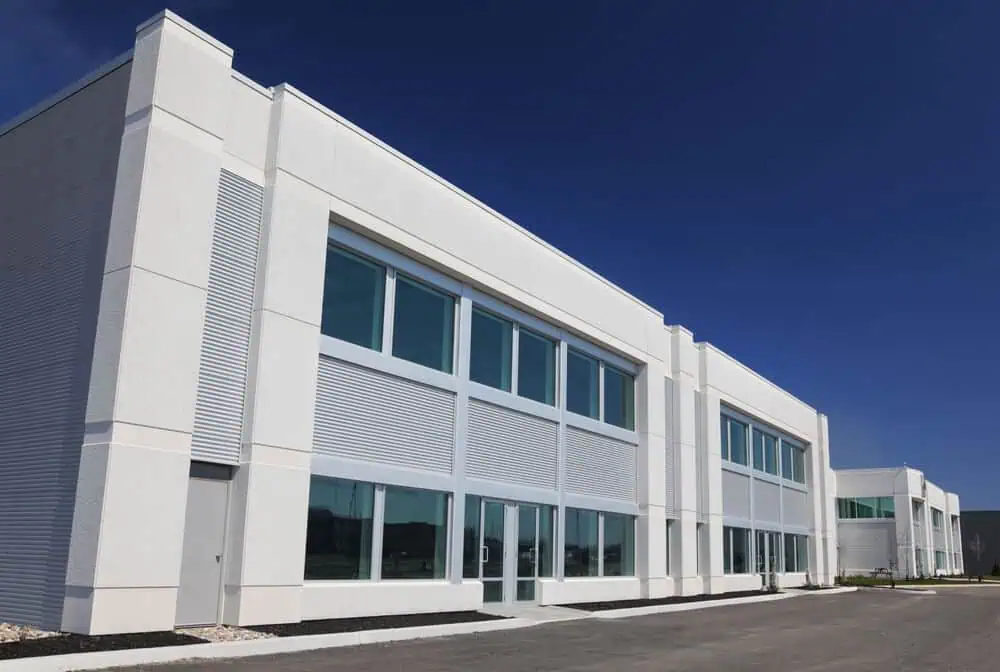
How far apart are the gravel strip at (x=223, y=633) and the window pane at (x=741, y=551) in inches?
1002

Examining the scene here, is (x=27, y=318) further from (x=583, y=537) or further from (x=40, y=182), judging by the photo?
(x=583, y=537)

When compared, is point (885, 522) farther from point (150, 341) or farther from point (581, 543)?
point (150, 341)

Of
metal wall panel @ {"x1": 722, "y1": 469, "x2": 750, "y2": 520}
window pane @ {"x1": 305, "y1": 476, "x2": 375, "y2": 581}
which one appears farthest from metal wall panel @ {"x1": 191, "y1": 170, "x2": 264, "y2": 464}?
metal wall panel @ {"x1": 722, "y1": 469, "x2": 750, "y2": 520}

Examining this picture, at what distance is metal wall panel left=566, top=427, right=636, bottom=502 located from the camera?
2527cm

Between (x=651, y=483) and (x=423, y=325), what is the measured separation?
11791mm

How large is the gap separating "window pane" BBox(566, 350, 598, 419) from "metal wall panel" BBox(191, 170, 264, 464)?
461 inches

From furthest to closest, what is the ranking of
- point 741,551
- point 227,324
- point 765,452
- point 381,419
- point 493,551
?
point 765,452
point 741,551
point 493,551
point 381,419
point 227,324

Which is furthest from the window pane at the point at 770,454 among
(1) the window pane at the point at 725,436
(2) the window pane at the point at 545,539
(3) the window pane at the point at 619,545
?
(2) the window pane at the point at 545,539

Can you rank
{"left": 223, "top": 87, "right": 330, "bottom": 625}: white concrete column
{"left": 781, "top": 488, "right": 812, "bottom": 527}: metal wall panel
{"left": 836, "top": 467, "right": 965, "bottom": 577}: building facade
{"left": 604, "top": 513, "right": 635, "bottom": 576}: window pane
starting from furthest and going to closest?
{"left": 836, "top": 467, "right": 965, "bottom": 577}: building facade → {"left": 781, "top": 488, "right": 812, "bottom": 527}: metal wall panel → {"left": 604, "top": 513, "right": 635, "bottom": 576}: window pane → {"left": 223, "top": 87, "right": 330, "bottom": 625}: white concrete column

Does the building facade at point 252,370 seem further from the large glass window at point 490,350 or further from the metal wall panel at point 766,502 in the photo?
the metal wall panel at point 766,502

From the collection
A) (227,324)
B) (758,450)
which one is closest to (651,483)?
(758,450)

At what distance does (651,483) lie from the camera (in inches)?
1122

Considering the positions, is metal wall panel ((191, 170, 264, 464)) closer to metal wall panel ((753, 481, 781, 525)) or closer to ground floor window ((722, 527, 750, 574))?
ground floor window ((722, 527, 750, 574))

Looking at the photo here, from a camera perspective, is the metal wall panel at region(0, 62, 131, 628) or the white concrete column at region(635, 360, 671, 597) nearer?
the metal wall panel at region(0, 62, 131, 628)
